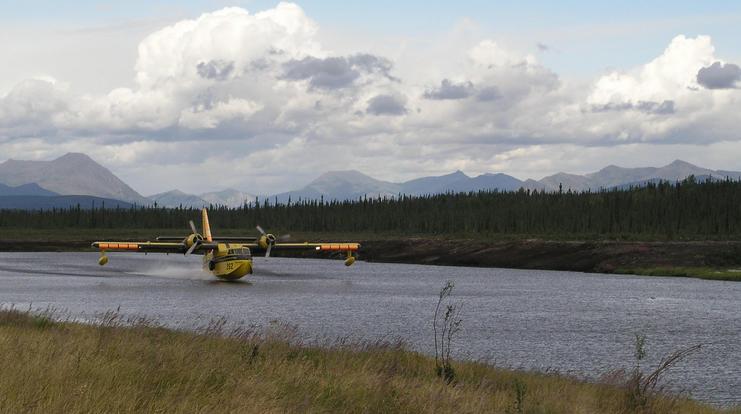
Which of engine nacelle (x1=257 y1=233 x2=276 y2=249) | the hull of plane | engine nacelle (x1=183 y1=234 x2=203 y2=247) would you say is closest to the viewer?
the hull of plane

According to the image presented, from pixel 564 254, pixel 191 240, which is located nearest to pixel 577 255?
pixel 564 254

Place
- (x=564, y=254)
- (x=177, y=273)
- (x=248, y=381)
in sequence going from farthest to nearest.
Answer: (x=564, y=254) → (x=177, y=273) → (x=248, y=381)

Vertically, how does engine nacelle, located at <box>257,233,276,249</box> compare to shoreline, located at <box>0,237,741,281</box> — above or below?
above

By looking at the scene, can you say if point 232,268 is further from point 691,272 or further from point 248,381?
point 248,381

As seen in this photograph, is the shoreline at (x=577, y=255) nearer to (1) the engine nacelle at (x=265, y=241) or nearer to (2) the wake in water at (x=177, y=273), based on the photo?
(2) the wake in water at (x=177, y=273)

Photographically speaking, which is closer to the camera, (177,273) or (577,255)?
(177,273)

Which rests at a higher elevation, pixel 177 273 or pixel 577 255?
pixel 577 255

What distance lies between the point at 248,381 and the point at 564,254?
9997 cm

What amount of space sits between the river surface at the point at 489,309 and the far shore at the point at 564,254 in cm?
729

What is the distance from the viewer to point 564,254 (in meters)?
112

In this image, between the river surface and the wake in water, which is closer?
the river surface

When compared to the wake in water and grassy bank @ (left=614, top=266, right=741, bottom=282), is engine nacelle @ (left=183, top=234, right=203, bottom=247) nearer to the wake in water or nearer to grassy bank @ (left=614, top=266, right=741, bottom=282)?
the wake in water

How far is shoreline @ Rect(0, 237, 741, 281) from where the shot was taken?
3723 inches

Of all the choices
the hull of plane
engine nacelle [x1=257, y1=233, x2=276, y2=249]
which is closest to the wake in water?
engine nacelle [x1=257, y1=233, x2=276, y2=249]
